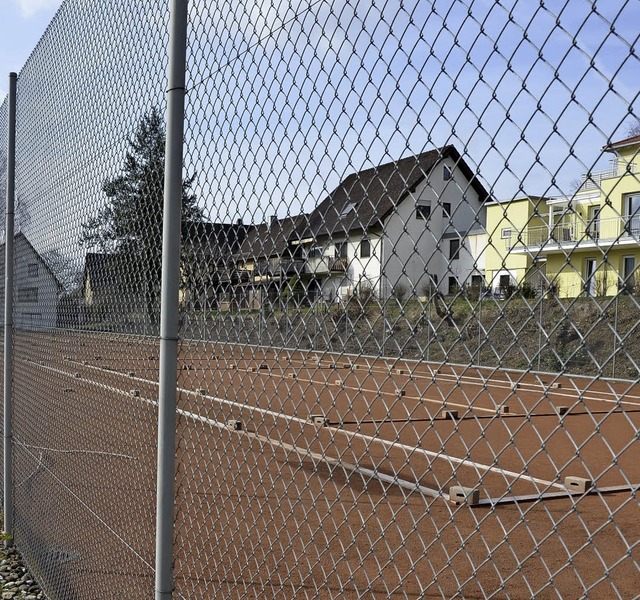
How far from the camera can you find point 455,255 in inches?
67.3

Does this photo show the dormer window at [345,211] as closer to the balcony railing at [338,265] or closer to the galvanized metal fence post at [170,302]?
Answer: the balcony railing at [338,265]

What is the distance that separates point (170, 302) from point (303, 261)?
21.9 inches

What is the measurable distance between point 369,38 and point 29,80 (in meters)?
4.39

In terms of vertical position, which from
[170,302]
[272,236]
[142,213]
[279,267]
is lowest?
[170,302]

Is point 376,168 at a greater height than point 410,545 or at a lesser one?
greater

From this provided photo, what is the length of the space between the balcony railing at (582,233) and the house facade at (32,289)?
4.00 metres

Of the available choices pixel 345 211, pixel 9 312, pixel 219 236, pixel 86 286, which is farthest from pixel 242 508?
pixel 345 211

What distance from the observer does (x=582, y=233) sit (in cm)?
137

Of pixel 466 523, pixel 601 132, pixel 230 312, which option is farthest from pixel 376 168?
pixel 466 523

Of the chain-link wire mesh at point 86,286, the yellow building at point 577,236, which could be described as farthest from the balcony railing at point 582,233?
the chain-link wire mesh at point 86,286

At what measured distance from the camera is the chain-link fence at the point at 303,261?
1.51 m

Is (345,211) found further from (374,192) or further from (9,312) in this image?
(9,312)

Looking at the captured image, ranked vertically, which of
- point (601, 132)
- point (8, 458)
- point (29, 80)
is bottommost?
point (8, 458)

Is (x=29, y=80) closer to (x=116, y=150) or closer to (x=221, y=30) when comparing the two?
(x=116, y=150)
